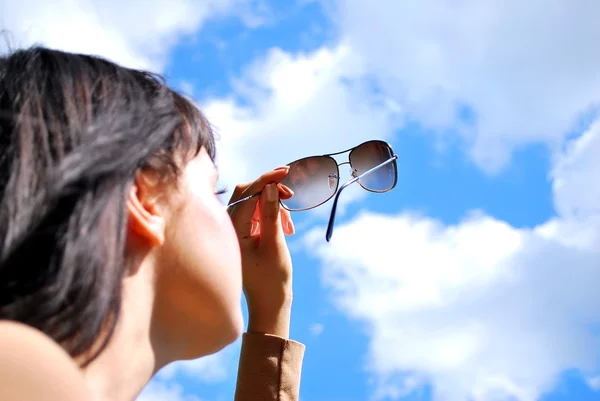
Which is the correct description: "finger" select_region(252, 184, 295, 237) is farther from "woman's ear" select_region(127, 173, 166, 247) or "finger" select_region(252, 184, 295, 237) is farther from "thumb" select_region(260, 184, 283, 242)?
"woman's ear" select_region(127, 173, 166, 247)

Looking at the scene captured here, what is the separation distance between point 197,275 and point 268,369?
40.4 inches

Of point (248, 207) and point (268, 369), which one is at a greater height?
point (248, 207)

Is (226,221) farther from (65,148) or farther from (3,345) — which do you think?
(3,345)

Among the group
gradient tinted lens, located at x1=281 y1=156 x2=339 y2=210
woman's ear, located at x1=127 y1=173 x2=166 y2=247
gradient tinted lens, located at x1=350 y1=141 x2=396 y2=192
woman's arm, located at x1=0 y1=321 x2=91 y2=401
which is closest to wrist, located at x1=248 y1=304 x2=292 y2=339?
gradient tinted lens, located at x1=281 y1=156 x2=339 y2=210

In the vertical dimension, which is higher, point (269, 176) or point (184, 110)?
point (269, 176)

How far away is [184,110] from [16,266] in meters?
0.77

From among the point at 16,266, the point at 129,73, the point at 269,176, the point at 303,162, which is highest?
the point at 303,162

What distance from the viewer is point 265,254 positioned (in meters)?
2.86

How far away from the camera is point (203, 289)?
1.70m

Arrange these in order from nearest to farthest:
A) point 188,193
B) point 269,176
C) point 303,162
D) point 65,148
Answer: point 65,148 < point 188,193 < point 269,176 < point 303,162

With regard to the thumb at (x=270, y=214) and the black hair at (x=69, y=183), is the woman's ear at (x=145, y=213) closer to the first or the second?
the black hair at (x=69, y=183)

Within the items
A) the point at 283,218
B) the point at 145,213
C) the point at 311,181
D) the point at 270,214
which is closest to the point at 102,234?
the point at 145,213

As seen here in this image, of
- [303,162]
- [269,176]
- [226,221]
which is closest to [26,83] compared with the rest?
[226,221]

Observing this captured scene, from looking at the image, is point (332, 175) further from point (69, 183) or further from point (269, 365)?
point (69, 183)
